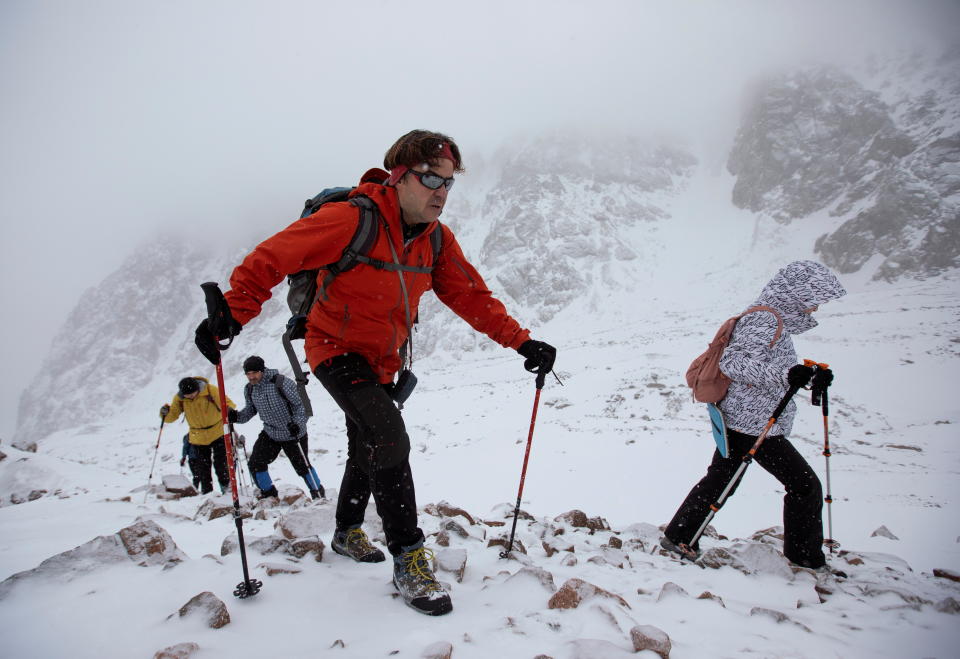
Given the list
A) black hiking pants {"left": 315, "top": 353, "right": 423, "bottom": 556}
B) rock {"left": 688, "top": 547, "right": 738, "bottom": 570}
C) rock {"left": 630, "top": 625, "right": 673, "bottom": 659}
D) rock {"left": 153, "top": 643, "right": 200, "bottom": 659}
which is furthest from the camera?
rock {"left": 688, "top": 547, "right": 738, "bottom": 570}

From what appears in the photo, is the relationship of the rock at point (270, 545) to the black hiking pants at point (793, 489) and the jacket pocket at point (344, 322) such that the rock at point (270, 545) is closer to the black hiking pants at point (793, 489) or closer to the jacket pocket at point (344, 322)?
the jacket pocket at point (344, 322)

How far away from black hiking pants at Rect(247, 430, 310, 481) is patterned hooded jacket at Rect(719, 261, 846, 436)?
569 cm

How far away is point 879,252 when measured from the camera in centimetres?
3444

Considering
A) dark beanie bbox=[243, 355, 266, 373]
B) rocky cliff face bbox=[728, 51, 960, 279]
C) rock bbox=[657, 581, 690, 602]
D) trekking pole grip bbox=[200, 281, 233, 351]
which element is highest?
rocky cliff face bbox=[728, 51, 960, 279]

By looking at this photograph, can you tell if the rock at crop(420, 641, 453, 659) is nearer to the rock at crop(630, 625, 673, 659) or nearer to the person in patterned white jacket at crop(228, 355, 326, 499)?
the rock at crop(630, 625, 673, 659)

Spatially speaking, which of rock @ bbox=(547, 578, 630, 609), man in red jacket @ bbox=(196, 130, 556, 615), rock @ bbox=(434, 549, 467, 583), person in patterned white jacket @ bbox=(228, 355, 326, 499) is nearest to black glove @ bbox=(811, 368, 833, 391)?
rock @ bbox=(547, 578, 630, 609)

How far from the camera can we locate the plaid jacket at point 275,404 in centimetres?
640

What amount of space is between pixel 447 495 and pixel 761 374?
613cm

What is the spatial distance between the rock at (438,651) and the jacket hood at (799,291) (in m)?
3.28

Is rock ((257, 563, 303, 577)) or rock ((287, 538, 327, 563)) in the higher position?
rock ((257, 563, 303, 577))

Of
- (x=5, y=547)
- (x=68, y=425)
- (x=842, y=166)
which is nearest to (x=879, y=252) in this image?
(x=842, y=166)

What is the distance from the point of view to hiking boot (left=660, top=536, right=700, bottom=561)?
375cm

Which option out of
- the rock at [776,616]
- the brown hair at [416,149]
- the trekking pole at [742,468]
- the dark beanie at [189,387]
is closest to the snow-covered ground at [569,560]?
the rock at [776,616]

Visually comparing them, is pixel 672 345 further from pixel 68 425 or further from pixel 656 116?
pixel 68 425
